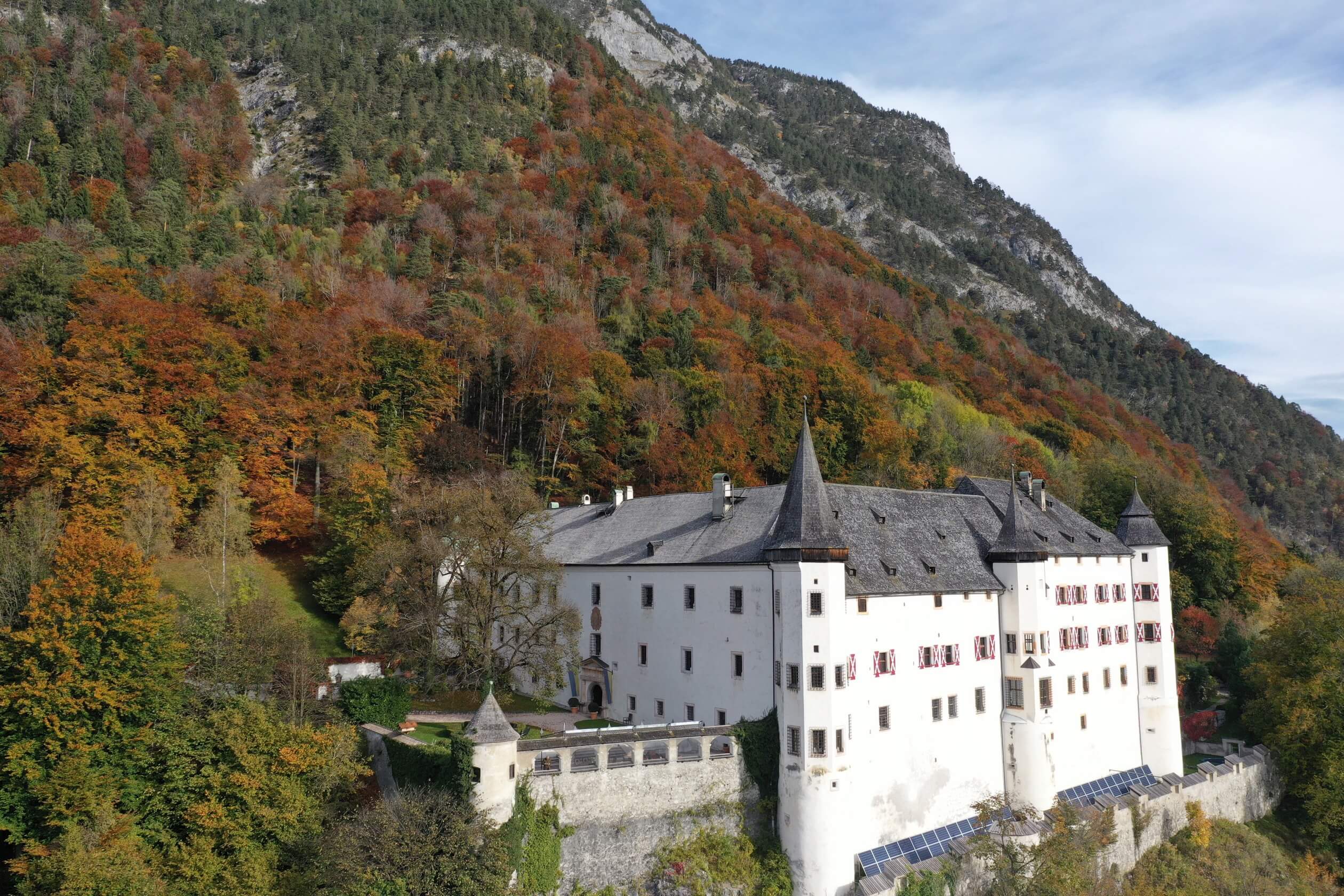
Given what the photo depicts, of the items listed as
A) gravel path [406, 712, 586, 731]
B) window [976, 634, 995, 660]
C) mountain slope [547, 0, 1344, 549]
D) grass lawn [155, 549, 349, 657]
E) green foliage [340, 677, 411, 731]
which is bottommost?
gravel path [406, 712, 586, 731]

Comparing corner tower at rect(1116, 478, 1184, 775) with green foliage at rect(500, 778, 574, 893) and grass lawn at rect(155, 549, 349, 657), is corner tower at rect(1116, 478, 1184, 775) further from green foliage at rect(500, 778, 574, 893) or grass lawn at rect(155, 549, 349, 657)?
grass lawn at rect(155, 549, 349, 657)

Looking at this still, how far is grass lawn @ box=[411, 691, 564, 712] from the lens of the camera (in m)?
36.0

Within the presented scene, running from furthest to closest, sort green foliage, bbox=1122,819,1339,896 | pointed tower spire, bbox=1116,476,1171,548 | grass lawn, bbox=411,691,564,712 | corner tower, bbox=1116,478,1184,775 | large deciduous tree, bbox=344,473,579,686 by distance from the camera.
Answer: pointed tower spire, bbox=1116,476,1171,548
corner tower, bbox=1116,478,1184,775
grass lawn, bbox=411,691,564,712
green foliage, bbox=1122,819,1339,896
large deciduous tree, bbox=344,473,579,686

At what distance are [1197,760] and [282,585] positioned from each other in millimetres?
51147

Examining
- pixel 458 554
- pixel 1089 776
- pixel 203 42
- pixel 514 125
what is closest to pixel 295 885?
pixel 458 554

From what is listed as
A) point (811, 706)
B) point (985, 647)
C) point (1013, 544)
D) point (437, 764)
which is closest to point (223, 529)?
point (437, 764)

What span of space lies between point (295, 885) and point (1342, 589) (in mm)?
52356

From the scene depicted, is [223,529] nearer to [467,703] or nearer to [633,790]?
[467,703]

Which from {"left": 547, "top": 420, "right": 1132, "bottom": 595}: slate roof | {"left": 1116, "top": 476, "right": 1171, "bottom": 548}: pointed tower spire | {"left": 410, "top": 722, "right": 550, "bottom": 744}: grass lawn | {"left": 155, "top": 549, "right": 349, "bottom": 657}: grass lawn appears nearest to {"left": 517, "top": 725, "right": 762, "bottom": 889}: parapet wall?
{"left": 410, "top": 722, "right": 550, "bottom": 744}: grass lawn

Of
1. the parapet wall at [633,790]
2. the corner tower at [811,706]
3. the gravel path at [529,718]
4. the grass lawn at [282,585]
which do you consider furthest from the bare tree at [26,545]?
the corner tower at [811,706]

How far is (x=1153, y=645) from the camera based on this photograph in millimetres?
41375

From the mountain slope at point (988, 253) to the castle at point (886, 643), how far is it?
A: 8029cm

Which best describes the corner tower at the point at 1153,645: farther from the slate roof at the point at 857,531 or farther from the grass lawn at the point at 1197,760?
the grass lawn at the point at 1197,760

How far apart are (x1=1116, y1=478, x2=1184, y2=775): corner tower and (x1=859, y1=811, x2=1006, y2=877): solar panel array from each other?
13.8 m
